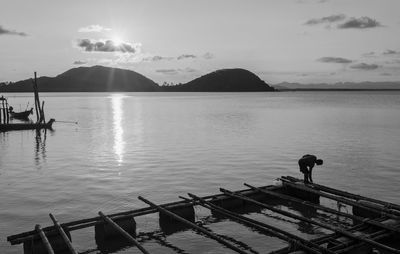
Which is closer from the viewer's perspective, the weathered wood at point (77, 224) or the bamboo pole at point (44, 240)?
the bamboo pole at point (44, 240)

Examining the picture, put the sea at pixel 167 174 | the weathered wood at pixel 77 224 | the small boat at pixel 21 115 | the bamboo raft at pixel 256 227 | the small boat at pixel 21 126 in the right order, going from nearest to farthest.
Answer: the bamboo raft at pixel 256 227
the weathered wood at pixel 77 224
the sea at pixel 167 174
the small boat at pixel 21 126
the small boat at pixel 21 115

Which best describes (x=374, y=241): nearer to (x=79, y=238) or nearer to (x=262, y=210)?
(x=262, y=210)

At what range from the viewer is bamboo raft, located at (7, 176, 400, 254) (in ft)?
38.6

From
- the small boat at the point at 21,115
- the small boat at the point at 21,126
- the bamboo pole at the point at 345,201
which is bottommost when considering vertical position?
the bamboo pole at the point at 345,201

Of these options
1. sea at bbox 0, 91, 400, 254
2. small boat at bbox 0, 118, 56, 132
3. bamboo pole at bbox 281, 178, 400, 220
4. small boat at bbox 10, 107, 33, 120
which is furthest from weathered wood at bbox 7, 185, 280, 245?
small boat at bbox 10, 107, 33, 120

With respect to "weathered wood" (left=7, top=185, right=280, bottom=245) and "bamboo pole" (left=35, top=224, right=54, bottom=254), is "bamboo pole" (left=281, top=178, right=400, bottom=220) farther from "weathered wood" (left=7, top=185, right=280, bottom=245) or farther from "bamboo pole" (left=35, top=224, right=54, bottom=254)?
"bamboo pole" (left=35, top=224, right=54, bottom=254)

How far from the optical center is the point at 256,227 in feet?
43.3

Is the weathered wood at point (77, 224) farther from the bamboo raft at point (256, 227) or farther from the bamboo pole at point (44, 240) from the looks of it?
the bamboo pole at point (44, 240)

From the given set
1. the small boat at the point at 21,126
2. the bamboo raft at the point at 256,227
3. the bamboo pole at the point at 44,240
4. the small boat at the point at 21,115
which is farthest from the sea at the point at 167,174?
the small boat at the point at 21,115

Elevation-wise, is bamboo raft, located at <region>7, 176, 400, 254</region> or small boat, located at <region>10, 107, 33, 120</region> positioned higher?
small boat, located at <region>10, 107, 33, 120</region>

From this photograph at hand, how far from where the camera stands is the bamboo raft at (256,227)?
1177 centimetres

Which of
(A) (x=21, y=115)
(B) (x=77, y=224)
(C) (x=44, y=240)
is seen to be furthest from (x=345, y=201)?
(A) (x=21, y=115)

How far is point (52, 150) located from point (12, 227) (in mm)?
24556

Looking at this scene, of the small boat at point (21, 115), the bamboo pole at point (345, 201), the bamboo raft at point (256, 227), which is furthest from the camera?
the small boat at point (21, 115)
